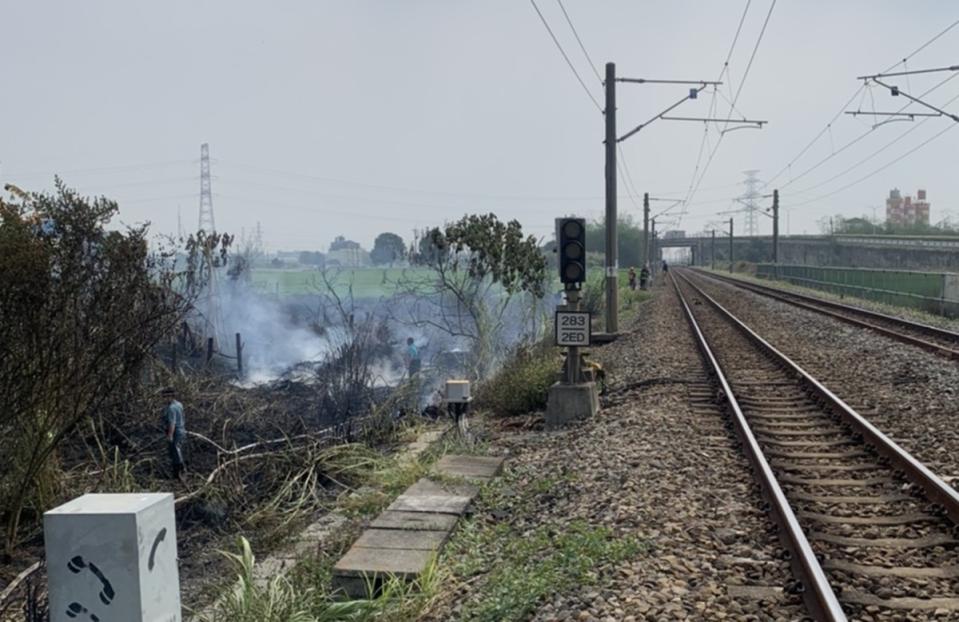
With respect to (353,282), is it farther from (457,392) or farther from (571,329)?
(457,392)

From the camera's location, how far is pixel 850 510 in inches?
288

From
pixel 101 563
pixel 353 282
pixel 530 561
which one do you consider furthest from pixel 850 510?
pixel 353 282

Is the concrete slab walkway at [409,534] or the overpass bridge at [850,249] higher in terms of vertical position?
the overpass bridge at [850,249]

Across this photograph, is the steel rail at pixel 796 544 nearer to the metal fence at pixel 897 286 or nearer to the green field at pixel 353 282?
the green field at pixel 353 282

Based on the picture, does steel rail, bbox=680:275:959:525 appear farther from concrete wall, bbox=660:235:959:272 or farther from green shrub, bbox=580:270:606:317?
concrete wall, bbox=660:235:959:272

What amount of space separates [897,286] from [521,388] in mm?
24596

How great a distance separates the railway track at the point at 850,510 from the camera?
5.33m

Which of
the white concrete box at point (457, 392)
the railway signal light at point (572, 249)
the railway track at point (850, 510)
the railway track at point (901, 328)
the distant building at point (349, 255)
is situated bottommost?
the railway track at point (850, 510)

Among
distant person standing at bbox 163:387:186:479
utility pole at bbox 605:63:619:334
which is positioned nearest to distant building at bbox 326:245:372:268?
utility pole at bbox 605:63:619:334

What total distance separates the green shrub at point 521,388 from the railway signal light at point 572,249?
2573 mm

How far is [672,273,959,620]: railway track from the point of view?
5332mm

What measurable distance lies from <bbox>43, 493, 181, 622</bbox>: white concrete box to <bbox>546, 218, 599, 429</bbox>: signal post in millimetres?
9716

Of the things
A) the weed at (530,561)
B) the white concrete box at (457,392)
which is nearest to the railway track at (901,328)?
the white concrete box at (457,392)

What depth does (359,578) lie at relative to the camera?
6180 millimetres
